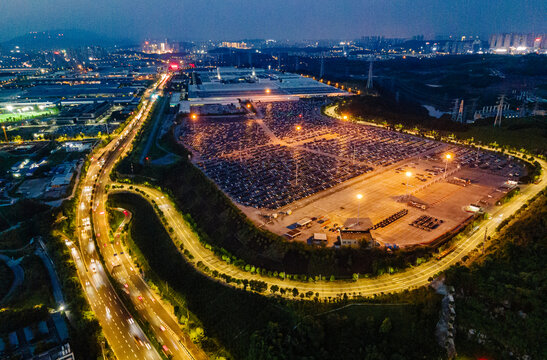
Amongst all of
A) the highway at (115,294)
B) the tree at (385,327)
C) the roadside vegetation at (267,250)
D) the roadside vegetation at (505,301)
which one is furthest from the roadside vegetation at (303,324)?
the roadside vegetation at (267,250)

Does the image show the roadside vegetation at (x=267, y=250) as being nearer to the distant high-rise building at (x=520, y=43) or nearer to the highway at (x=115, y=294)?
the highway at (x=115, y=294)

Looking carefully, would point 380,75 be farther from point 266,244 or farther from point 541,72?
point 266,244

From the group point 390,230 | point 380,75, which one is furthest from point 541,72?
point 390,230

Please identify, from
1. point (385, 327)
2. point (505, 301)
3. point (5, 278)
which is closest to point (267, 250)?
point (385, 327)

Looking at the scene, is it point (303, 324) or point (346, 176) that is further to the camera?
point (346, 176)

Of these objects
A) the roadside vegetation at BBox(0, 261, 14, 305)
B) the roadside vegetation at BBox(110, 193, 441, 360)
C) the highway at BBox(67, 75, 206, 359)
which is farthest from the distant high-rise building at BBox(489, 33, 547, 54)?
the roadside vegetation at BBox(0, 261, 14, 305)

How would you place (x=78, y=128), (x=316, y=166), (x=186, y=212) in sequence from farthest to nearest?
(x=78, y=128) → (x=316, y=166) → (x=186, y=212)

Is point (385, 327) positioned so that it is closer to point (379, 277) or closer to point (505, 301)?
point (379, 277)
